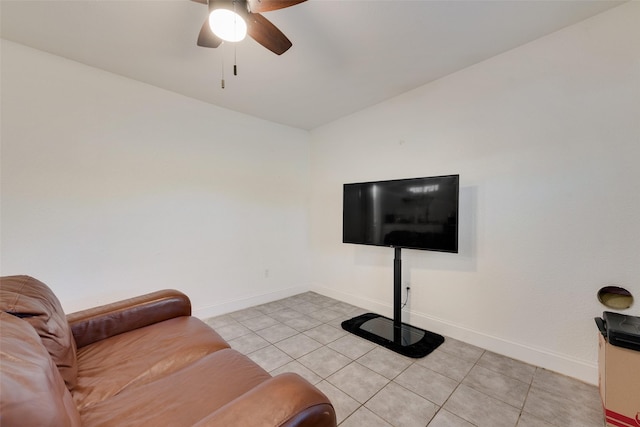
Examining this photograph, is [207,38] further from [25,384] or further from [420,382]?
[420,382]

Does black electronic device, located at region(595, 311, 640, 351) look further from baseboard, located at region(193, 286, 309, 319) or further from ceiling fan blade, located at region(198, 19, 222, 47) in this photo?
baseboard, located at region(193, 286, 309, 319)

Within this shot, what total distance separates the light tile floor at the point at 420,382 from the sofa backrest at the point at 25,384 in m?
1.44

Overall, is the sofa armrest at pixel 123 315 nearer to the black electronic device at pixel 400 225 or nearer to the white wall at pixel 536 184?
the black electronic device at pixel 400 225

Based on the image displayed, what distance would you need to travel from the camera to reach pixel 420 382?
1.93m

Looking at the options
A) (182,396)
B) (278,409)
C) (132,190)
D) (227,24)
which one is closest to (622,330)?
(278,409)

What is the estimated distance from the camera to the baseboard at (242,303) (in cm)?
310

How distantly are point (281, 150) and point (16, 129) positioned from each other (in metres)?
2.65

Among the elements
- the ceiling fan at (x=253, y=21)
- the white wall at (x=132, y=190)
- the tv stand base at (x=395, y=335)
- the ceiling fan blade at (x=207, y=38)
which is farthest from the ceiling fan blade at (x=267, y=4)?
the tv stand base at (x=395, y=335)

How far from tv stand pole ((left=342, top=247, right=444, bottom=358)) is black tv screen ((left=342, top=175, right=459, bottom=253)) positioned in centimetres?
25

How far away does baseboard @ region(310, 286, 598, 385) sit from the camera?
190cm

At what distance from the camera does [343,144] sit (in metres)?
3.69

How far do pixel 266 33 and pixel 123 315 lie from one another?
2.10 metres

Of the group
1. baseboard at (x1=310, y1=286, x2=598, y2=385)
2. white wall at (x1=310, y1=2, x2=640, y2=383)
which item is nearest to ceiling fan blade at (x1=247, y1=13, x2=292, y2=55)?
white wall at (x1=310, y1=2, x2=640, y2=383)

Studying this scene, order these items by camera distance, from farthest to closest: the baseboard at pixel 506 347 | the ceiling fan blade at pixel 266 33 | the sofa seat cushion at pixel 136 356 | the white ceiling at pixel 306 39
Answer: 1. the baseboard at pixel 506 347
2. the white ceiling at pixel 306 39
3. the ceiling fan blade at pixel 266 33
4. the sofa seat cushion at pixel 136 356
